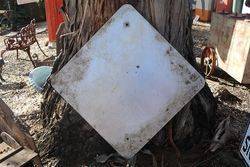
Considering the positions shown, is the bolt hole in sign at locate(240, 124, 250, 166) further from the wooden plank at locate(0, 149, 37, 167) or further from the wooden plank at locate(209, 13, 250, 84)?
the wooden plank at locate(209, 13, 250, 84)

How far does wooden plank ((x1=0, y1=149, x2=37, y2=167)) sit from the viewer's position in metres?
2.74

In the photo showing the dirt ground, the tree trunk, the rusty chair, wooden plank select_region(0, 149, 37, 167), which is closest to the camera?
wooden plank select_region(0, 149, 37, 167)

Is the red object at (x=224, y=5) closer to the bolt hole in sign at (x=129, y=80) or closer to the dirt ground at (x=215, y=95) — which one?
the dirt ground at (x=215, y=95)

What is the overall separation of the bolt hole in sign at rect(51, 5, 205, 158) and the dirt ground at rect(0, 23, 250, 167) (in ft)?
2.62

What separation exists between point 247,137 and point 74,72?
4.24ft

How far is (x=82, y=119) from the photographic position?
10.4 ft

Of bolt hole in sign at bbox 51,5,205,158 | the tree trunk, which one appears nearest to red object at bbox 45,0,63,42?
the tree trunk

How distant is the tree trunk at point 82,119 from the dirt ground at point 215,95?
0.69 feet

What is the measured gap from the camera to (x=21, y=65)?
788 cm

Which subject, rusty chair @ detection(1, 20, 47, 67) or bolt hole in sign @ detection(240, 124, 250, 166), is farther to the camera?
rusty chair @ detection(1, 20, 47, 67)

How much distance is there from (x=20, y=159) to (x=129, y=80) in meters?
1.08

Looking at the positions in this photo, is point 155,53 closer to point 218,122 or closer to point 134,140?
point 134,140

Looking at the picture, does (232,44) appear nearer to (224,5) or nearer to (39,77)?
(39,77)

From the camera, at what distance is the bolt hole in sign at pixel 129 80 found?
2439 mm
